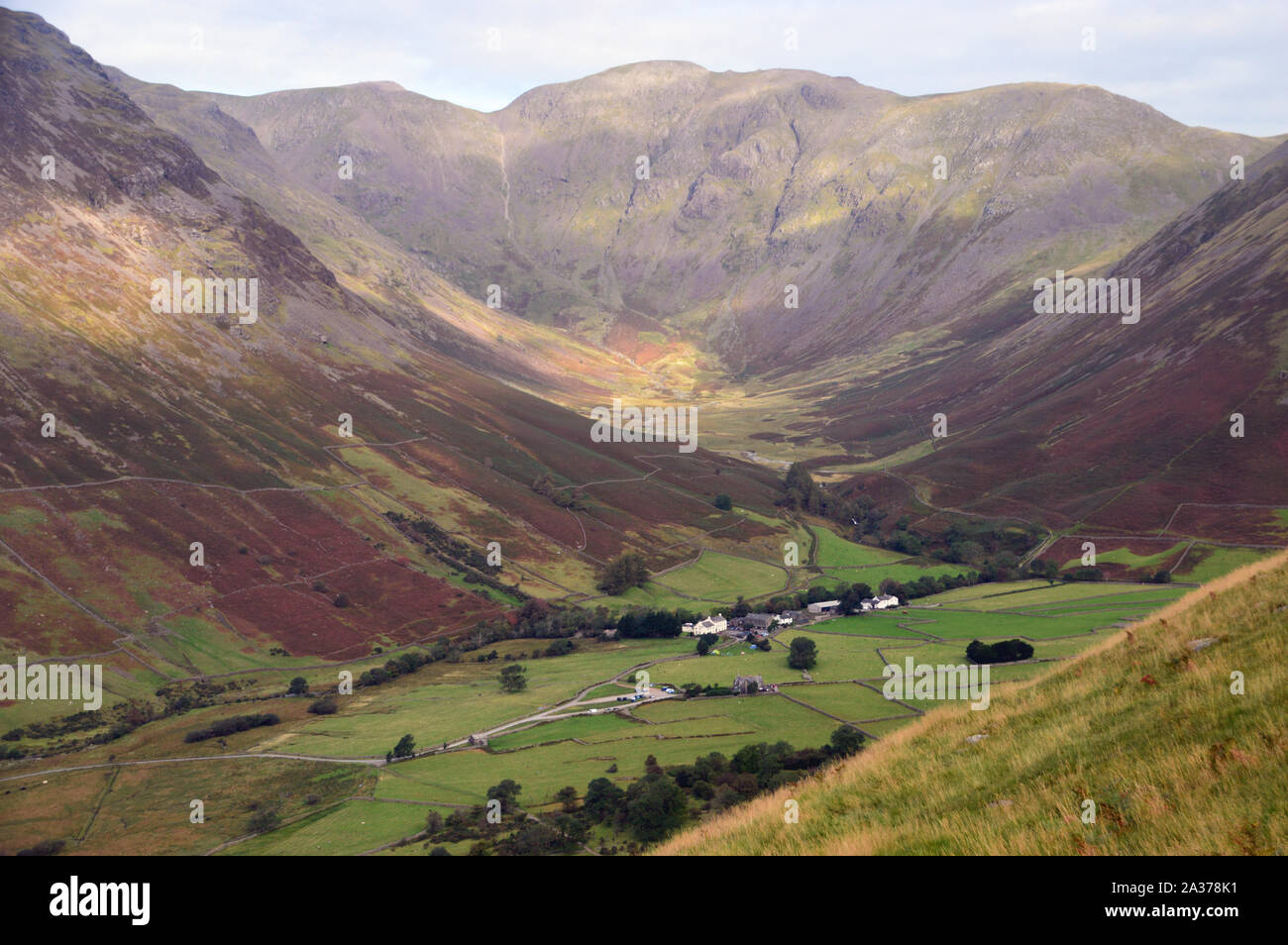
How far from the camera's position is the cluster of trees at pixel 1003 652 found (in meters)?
67.4

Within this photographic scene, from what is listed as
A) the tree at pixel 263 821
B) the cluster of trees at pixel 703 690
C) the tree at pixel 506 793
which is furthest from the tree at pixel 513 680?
the tree at pixel 263 821

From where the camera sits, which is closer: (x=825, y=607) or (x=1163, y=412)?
(x=825, y=607)

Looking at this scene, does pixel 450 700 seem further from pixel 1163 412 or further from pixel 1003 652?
pixel 1163 412

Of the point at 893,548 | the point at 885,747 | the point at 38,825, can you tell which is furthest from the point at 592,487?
the point at 885,747

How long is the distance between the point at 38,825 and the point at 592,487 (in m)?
109

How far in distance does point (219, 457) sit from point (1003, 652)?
11243 cm

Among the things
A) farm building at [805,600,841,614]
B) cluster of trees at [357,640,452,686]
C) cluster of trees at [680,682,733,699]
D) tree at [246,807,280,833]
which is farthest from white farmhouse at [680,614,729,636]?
tree at [246,807,280,833]

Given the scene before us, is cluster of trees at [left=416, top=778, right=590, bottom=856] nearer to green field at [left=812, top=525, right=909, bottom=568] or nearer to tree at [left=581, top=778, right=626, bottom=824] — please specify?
tree at [left=581, top=778, right=626, bottom=824]

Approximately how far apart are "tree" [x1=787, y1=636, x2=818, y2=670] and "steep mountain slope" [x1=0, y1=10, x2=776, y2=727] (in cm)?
4498

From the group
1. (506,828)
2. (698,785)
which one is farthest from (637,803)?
(506,828)

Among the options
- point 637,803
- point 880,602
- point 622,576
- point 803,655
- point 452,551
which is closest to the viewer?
point 637,803

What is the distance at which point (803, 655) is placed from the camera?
3068 inches

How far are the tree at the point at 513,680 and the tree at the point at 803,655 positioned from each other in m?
27.8

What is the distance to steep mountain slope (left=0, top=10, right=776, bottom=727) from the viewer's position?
91.4 m
